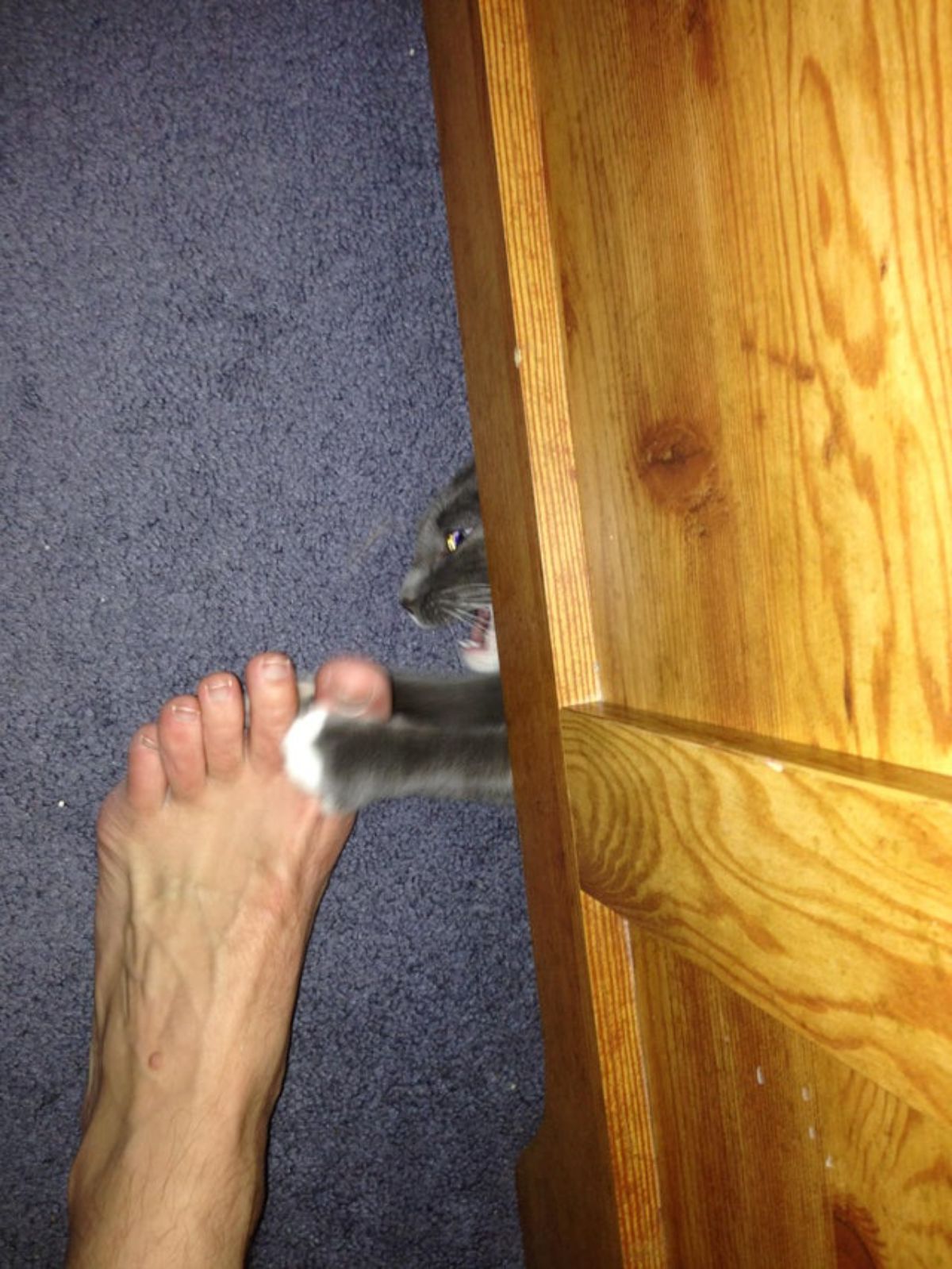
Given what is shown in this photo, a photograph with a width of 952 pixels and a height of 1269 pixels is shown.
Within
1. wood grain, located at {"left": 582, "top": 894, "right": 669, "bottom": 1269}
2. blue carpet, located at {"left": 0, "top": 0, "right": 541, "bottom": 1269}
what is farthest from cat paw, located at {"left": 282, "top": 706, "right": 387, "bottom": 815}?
wood grain, located at {"left": 582, "top": 894, "right": 669, "bottom": 1269}

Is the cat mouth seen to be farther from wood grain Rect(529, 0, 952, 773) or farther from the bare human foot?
wood grain Rect(529, 0, 952, 773)

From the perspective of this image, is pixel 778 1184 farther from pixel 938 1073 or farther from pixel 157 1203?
pixel 157 1203

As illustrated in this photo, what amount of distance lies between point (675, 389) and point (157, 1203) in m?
0.91

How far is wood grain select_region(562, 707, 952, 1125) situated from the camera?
16.6 inches

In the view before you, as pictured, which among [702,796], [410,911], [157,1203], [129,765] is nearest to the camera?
[702,796]

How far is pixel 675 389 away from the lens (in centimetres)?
61

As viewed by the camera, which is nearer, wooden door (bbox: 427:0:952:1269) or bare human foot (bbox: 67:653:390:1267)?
wooden door (bbox: 427:0:952:1269)

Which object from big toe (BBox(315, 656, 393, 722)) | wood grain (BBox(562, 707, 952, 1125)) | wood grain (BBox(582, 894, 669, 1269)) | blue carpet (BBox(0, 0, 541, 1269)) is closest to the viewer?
wood grain (BBox(562, 707, 952, 1125))

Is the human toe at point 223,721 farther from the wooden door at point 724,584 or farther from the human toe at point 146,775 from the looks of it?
the wooden door at point 724,584

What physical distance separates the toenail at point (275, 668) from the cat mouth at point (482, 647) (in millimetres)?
232

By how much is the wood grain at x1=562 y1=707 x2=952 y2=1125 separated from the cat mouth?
1.43 feet

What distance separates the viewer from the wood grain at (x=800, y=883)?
42 centimetres

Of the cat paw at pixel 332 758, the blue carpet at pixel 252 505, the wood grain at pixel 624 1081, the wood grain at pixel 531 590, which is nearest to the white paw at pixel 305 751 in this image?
the cat paw at pixel 332 758

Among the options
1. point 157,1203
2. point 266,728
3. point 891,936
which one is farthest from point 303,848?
point 891,936
